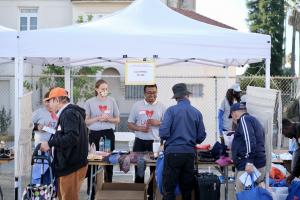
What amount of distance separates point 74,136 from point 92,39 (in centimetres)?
159

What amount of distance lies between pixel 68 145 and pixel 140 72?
1.81 metres

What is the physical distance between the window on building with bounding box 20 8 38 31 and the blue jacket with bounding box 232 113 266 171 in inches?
770

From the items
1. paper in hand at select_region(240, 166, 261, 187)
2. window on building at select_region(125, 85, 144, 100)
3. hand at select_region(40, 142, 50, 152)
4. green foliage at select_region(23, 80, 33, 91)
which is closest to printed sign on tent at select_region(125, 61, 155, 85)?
hand at select_region(40, 142, 50, 152)

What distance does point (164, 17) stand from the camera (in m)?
7.51

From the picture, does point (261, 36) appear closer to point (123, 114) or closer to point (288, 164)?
point (288, 164)

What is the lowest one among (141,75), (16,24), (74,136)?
(74,136)

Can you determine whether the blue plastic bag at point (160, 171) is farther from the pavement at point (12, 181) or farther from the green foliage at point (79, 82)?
the green foliage at point (79, 82)

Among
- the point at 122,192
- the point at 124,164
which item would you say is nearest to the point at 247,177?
the point at 124,164

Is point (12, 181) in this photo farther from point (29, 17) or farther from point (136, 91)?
point (29, 17)

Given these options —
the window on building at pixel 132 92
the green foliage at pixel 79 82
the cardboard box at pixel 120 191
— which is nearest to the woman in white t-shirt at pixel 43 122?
the cardboard box at pixel 120 191

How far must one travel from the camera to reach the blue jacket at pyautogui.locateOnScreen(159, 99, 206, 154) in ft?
21.1

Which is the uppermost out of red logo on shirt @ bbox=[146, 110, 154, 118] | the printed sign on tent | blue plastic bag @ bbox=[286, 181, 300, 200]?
the printed sign on tent

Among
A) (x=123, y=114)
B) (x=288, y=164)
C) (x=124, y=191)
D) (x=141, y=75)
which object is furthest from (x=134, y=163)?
(x=123, y=114)

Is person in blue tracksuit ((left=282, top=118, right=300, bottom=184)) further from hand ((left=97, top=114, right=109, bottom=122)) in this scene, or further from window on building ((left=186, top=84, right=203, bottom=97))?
window on building ((left=186, top=84, right=203, bottom=97))
